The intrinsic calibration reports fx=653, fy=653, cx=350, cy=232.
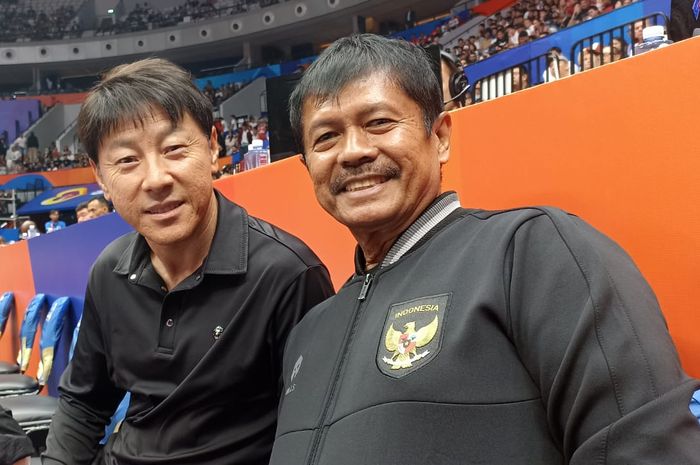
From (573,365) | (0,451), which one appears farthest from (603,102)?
(0,451)

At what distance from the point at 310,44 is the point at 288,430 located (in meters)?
19.2

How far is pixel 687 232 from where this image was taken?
934mm

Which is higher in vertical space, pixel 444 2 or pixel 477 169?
pixel 444 2

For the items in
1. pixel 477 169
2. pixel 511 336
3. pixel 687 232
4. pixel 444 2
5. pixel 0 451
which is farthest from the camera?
pixel 444 2

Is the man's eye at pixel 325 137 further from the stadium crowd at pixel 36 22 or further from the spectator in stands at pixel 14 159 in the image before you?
the stadium crowd at pixel 36 22

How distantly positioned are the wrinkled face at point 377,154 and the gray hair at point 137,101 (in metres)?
0.43

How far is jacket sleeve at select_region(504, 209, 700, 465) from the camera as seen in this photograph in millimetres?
619

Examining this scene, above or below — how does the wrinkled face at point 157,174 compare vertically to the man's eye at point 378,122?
below

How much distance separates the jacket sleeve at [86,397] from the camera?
150cm

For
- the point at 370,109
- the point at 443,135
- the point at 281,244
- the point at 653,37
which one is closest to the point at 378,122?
the point at 370,109

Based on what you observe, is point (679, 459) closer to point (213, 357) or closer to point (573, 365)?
point (573, 365)

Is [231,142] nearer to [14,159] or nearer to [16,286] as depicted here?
[14,159]

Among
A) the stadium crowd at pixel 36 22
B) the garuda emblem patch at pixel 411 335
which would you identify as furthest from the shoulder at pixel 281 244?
the stadium crowd at pixel 36 22

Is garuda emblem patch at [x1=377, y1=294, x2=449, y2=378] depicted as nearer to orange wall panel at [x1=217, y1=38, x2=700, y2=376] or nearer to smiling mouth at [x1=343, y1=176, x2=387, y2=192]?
smiling mouth at [x1=343, y1=176, x2=387, y2=192]
